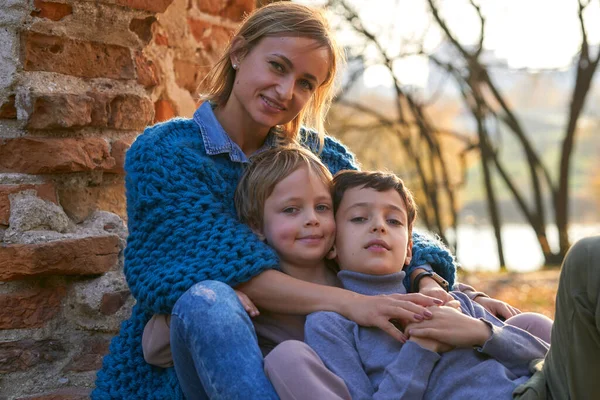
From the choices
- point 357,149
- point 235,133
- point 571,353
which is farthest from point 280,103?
point 357,149

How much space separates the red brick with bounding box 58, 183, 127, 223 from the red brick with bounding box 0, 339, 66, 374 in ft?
1.37

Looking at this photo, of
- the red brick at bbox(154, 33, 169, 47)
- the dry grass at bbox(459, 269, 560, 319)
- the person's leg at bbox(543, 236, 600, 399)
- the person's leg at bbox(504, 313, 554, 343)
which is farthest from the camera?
the dry grass at bbox(459, 269, 560, 319)

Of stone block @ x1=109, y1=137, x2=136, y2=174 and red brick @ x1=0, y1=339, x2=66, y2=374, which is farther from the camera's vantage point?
stone block @ x1=109, y1=137, x2=136, y2=174

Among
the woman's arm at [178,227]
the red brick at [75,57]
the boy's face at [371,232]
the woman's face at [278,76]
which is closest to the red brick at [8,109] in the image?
the red brick at [75,57]

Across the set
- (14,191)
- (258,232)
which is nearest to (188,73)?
(14,191)

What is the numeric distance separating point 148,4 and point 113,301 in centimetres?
105

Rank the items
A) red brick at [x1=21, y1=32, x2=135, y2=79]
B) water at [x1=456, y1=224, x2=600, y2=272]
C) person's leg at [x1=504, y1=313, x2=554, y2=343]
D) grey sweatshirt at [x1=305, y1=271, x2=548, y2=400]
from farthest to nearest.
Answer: water at [x1=456, y1=224, x2=600, y2=272]
red brick at [x1=21, y1=32, x2=135, y2=79]
person's leg at [x1=504, y1=313, x2=554, y2=343]
grey sweatshirt at [x1=305, y1=271, x2=548, y2=400]

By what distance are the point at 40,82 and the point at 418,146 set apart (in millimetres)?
8428

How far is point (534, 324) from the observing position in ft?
7.50

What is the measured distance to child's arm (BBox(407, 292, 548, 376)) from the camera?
2.06 meters

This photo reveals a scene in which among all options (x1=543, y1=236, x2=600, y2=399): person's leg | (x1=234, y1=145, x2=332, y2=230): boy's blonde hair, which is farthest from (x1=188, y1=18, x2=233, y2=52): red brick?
(x1=543, y1=236, x2=600, y2=399): person's leg

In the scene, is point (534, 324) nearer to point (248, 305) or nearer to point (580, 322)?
point (580, 322)

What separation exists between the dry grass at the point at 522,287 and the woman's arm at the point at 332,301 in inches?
155

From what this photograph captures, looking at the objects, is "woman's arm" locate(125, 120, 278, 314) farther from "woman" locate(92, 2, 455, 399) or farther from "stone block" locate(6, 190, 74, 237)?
"stone block" locate(6, 190, 74, 237)
